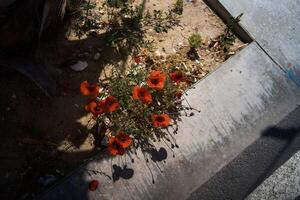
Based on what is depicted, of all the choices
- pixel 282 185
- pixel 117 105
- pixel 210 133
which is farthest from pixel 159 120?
pixel 282 185

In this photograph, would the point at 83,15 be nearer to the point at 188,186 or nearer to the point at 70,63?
the point at 70,63

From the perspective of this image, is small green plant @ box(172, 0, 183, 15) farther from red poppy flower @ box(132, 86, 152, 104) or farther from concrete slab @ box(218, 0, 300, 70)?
red poppy flower @ box(132, 86, 152, 104)

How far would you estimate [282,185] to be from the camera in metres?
4.16

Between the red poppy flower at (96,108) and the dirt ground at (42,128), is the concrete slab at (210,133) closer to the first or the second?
the dirt ground at (42,128)

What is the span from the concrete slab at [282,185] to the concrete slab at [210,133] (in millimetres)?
442

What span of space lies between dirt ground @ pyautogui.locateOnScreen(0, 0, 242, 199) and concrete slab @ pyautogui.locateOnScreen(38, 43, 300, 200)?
0.20 m

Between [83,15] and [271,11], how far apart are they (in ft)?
8.03

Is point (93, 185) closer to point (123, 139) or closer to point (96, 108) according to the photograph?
point (123, 139)

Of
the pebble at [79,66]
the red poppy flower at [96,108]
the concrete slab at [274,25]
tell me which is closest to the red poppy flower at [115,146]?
the red poppy flower at [96,108]

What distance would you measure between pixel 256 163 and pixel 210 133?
1.98 ft

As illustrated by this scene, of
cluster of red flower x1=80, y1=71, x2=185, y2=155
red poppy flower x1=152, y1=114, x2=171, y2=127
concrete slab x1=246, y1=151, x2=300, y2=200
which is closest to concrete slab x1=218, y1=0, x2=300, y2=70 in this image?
concrete slab x1=246, y1=151, x2=300, y2=200

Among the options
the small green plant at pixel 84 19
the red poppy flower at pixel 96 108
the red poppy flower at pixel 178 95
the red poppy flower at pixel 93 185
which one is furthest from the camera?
the small green plant at pixel 84 19

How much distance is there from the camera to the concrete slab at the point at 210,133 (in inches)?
147

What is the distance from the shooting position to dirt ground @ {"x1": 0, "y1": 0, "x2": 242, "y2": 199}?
3631 millimetres
